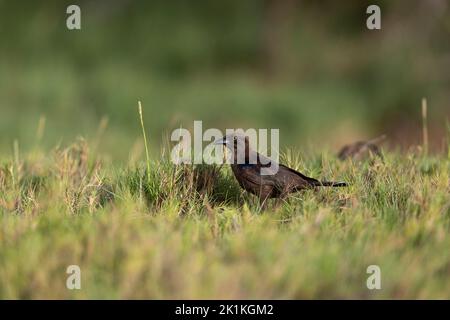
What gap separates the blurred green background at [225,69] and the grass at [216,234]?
19.0 feet

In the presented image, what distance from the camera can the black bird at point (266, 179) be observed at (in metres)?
5.20

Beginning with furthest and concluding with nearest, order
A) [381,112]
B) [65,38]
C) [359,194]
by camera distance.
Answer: [65,38], [381,112], [359,194]

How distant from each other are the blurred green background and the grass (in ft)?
19.0

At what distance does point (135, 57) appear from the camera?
14.8 m

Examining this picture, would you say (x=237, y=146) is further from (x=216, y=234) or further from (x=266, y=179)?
(x=216, y=234)

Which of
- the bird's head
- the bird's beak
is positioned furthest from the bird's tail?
the bird's beak

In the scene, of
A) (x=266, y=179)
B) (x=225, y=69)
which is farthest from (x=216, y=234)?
(x=225, y=69)

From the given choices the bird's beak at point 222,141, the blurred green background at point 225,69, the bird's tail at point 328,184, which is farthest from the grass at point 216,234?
the blurred green background at point 225,69

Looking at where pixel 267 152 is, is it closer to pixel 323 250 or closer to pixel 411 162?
pixel 411 162

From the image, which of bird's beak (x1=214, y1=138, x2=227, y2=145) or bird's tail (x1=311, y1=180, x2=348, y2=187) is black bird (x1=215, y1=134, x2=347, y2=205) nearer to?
bird's tail (x1=311, y1=180, x2=348, y2=187)

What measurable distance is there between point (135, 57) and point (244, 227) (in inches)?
410

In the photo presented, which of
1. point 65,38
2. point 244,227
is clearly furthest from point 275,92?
point 244,227

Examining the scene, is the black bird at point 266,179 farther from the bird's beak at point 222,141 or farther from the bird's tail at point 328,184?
the bird's beak at point 222,141
